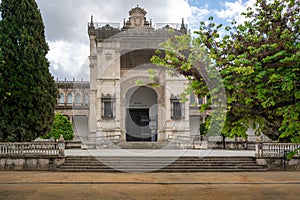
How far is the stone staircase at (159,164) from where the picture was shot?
60.7ft

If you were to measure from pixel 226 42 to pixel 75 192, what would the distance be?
7582 millimetres

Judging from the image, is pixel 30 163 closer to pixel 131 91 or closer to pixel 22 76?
pixel 22 76

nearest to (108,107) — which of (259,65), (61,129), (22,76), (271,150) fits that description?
(61,129)

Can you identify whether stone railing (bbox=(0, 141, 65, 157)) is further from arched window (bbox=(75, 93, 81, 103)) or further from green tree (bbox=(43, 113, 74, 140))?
arched window (bbox=(75, 93, 81, 103))

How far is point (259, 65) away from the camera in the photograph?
773cm

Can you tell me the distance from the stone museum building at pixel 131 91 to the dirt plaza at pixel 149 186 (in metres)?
12.6

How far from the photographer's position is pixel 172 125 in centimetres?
3041

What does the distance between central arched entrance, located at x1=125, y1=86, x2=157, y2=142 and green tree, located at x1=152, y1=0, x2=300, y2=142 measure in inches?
937

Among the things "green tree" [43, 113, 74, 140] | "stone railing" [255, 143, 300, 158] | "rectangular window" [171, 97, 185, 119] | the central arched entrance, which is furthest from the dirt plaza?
"green tree" [43, 113, 74, 140]

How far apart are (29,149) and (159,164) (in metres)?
7.54

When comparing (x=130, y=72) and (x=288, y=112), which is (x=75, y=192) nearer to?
(x=288, y=112)

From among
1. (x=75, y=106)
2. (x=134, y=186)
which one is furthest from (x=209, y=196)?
(x=75, y=106)

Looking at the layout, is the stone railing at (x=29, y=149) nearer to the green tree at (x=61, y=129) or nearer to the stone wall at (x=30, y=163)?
the stone wall at (x=30, y=163)

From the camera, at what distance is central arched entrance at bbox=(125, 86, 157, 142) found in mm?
32844
